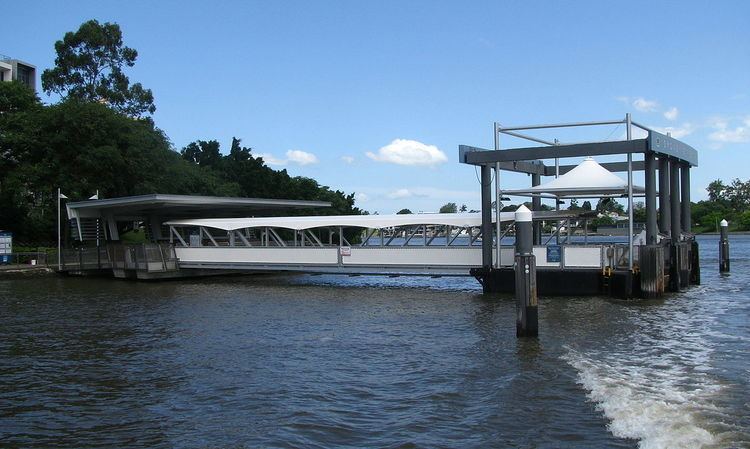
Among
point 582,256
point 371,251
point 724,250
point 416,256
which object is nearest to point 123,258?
point 371,251

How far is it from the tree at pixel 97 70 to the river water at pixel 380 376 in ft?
129

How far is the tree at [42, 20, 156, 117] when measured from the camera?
5553 cm

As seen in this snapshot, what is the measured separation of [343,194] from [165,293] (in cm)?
6707

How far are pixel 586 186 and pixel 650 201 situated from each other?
90.2 inches

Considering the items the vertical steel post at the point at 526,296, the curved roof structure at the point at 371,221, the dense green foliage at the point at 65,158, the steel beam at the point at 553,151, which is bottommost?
the vertical steel post at the point at 526,296

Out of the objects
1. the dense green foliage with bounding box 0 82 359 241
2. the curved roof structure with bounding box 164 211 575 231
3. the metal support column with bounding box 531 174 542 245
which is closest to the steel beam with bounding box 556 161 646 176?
the metal support column with bounding box 531 174 542 245

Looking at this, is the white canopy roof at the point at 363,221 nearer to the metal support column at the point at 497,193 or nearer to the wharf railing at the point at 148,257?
the metal support column at the point at 497,193

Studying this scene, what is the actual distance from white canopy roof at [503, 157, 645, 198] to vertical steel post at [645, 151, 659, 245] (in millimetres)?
1309

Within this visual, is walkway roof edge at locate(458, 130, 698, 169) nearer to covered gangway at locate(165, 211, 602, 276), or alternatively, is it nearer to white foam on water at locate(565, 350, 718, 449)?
covered gangway at locate(165, 211, 602, 276)

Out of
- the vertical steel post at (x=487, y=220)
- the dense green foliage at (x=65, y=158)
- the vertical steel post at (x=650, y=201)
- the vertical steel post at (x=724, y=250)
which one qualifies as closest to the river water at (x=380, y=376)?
the vertical steel post at (x=650, y=201)

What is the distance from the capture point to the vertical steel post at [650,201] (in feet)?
71.3

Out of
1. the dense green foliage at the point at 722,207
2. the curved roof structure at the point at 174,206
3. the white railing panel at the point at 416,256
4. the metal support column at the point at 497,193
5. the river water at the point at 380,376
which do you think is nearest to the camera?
the river water at the point at 380,376

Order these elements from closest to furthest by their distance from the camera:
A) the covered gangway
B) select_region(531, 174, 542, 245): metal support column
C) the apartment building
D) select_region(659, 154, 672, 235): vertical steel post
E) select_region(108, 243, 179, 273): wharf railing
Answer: select_region(659, 154, 672, 235): vertical steel post → the covered gangway → select_region(531, 174, 542, 245): metal support column → select_region(108, 243, 179, 273): wharf railing → the apartment building

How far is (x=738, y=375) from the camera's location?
11031mm
